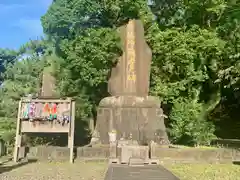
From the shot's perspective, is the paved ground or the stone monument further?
the stone monument

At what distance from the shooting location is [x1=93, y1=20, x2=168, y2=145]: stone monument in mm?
14789

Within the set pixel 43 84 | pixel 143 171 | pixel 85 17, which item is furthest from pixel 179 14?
pixel 143 171

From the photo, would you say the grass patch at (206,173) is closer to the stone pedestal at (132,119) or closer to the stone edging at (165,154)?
the stone edging at (165,154)

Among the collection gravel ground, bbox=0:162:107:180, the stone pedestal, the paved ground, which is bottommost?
gravel ground, bbox=0:162:107:180

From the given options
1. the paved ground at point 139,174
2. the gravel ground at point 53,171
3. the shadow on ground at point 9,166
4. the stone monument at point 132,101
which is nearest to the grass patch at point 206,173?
the paved ground at point 139,174

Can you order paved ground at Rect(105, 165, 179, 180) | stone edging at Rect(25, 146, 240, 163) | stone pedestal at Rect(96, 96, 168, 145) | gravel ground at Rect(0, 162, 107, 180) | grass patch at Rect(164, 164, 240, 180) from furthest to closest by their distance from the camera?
stone pedestal at Rect(96, 96, 168, 145), stone edging at Rect(25, 146, 240, 163), grass patch at Rect(164, 164, 240, 180), gravel ground at Rect(0, 162, 107, 180), paved ground at Rect(105, 165, 179, 180)

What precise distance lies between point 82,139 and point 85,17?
6428 millimetres

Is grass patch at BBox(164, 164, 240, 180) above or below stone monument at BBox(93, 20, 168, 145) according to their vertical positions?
below

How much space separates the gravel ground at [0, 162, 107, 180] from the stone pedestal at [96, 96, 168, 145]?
263cm

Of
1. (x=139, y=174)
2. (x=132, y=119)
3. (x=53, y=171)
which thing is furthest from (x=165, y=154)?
(x=53, y=171)

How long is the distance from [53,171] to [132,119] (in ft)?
17.7

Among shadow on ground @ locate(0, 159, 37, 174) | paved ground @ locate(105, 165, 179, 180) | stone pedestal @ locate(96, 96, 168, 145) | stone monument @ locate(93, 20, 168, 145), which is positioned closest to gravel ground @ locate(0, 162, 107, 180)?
shadow on ground @ locate(0, 159, 37, 174)

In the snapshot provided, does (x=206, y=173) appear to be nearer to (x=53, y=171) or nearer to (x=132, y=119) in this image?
(x=53, y=171)

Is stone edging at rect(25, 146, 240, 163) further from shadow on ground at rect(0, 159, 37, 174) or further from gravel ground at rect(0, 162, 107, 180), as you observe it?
gravel ground at rect(0, 162, 107, 180)
